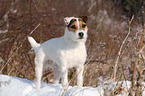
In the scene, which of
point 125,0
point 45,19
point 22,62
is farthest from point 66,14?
point 125,0

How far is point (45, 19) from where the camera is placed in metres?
4.32

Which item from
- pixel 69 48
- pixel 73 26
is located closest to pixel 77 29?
pixel 73 26

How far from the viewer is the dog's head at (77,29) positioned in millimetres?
2107

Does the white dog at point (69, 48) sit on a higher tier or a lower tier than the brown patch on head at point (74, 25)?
lower

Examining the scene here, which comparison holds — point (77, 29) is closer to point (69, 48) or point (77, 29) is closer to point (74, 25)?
point (74, 25)

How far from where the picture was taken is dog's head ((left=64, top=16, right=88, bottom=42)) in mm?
2107

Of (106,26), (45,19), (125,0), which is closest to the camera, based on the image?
(45,19)

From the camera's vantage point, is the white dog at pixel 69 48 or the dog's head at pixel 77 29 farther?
the white dog at pixel 69 48

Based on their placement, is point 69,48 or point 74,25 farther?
point 69,48

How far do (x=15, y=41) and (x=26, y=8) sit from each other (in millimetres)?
981

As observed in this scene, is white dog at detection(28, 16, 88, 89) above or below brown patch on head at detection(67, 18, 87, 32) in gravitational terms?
below

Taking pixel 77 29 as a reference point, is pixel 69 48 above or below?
Answer: below

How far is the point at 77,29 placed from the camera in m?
2.22

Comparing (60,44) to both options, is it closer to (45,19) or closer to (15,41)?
(15,41)
